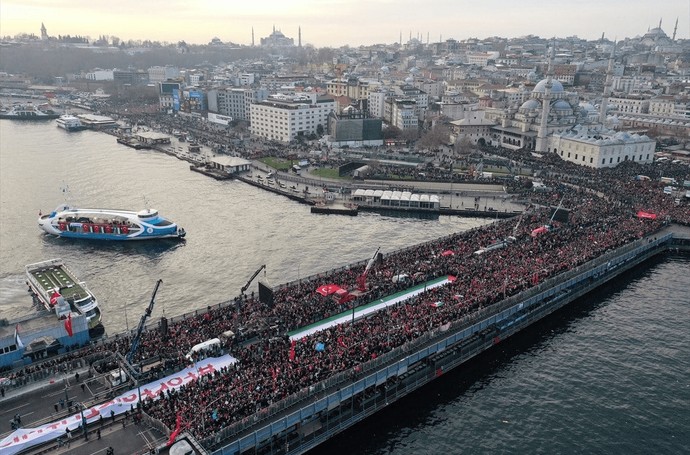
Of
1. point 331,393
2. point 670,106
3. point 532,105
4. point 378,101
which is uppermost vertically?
point 532,105

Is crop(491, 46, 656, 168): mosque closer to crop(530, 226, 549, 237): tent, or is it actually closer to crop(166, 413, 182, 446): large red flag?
crop(530, 226, 549, 237): tent

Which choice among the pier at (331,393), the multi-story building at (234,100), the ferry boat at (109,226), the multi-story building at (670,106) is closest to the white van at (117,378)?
the pier at (331,393)

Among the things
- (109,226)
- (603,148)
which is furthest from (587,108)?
(109,226)

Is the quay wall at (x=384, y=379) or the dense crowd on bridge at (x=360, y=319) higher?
the dense crowd on bridge at (x=360, y=319)

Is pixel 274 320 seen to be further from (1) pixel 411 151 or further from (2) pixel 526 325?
(1) pixel 411 151

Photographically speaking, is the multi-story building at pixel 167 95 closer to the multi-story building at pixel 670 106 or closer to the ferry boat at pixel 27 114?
the ferry boat at pixel 27 114

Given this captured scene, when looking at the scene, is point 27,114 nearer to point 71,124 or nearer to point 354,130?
point 71,124

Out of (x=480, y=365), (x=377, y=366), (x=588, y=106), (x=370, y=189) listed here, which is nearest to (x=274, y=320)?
(x=377, y=366)
